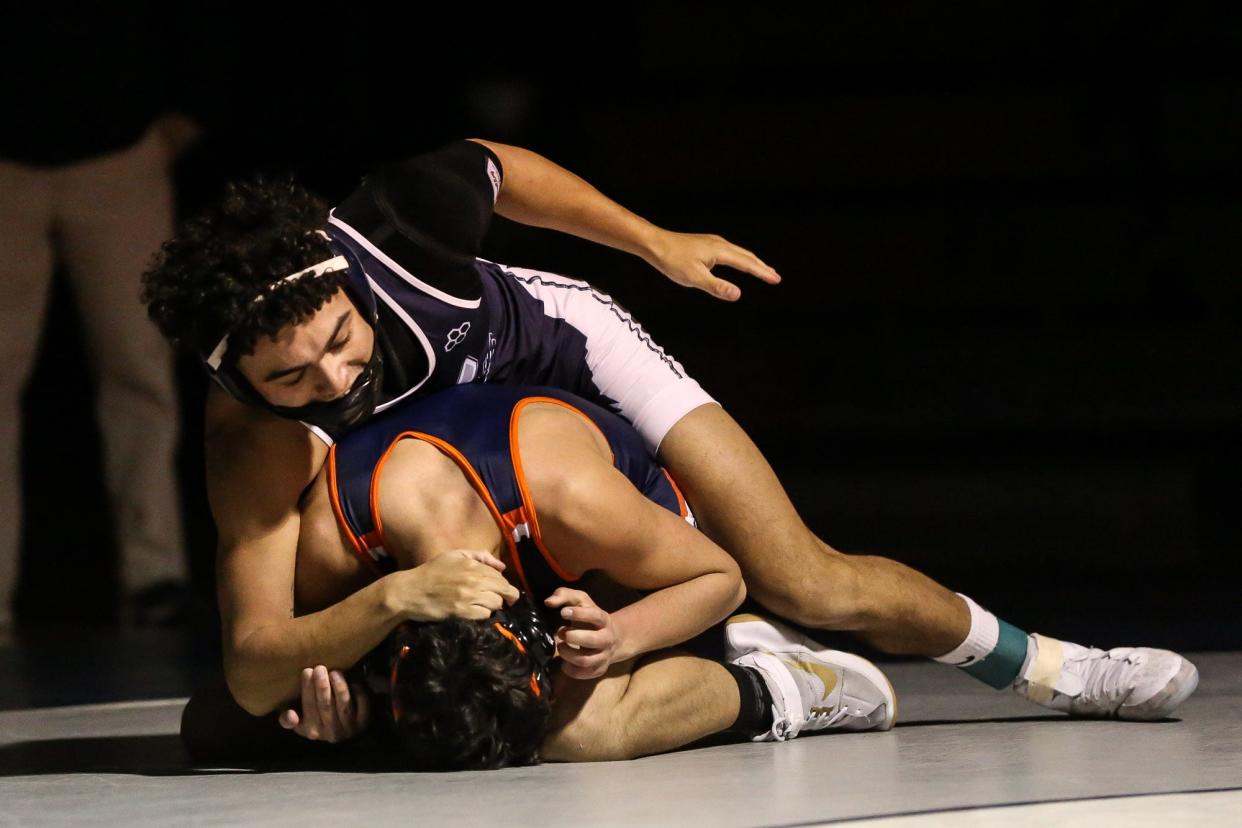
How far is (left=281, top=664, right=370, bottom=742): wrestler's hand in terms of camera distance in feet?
7.77

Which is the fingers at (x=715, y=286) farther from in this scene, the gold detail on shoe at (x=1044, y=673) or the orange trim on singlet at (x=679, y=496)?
the gold detail on shoe at (x=1044, y=673)

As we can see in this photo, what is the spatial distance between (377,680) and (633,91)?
320 centimetres

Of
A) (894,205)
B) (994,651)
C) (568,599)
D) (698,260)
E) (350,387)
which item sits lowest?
(994,651)

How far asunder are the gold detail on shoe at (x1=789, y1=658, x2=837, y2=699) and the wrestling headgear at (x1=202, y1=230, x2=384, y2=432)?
74 cm

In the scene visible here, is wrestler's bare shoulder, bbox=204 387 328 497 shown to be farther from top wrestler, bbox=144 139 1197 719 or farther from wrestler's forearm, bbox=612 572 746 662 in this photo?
wrestler's forearm, bbox=612 572 746 662

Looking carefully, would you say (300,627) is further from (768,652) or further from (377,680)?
(377,680)

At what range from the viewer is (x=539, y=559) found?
256 centimetres

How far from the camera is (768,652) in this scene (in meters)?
2.80

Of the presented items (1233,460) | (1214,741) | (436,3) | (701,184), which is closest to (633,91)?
(701,184)

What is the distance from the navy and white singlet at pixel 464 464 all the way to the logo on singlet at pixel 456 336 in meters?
0.06

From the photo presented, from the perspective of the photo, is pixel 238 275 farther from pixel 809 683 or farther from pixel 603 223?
pixel 809 683

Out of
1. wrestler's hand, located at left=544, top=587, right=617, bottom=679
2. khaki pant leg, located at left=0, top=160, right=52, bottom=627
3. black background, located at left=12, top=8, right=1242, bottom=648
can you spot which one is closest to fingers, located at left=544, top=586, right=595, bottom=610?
wrestler's hand, located at left=544, top=587, right=617, bottom=679

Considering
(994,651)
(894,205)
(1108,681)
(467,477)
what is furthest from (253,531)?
(894,205)

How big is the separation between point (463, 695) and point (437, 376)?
22.5 inches
